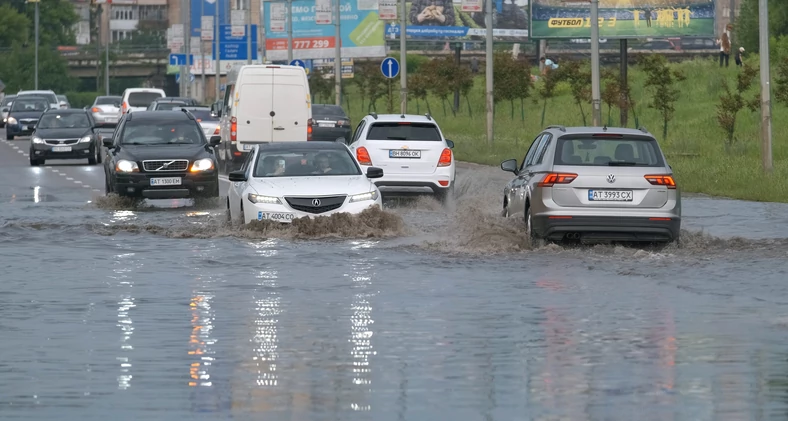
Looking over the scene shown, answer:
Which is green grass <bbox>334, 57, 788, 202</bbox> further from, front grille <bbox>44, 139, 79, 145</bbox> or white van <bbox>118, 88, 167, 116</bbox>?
white van <bbox>118, 88, 167, 116</bbox>

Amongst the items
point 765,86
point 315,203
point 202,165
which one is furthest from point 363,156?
point 765,86

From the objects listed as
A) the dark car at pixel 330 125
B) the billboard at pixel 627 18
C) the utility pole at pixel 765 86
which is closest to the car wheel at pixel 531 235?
the utility pole at pixel 765 86

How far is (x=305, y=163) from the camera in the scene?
22.2 meters

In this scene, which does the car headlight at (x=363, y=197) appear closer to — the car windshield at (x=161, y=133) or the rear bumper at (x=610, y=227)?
the rear bumper at (x=610, y=227)

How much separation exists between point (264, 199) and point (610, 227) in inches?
186

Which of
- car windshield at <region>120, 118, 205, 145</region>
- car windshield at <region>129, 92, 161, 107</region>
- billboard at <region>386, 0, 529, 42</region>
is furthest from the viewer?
billboard at <region>386, 0, 529, 42</region>

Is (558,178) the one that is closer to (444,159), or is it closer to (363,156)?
(444,159)

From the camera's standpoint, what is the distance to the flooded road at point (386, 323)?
930 centimetres

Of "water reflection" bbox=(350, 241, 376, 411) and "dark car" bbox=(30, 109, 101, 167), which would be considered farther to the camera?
"dark car" bbox=(30, 109, 101, 167)

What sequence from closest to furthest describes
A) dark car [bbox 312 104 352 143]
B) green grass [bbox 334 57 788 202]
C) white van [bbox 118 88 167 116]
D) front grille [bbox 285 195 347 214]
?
1. front grille [bbox 285 195 347 214]
2. green grass [bbox 334 57 788 202]
3. dark car [bbox 312 104 352 143]
4. white van [bbox 118 88 167 116]

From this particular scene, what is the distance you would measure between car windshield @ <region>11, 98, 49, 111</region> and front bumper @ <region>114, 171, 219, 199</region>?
46561mm

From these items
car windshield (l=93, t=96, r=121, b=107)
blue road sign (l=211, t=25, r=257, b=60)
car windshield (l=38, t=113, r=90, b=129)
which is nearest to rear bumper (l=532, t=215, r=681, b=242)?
car windshield (l=38, t=113, r=90, b=129)

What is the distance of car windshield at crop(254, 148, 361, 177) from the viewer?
21984 millimetres

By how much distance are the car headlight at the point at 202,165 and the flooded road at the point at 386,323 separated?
417 cm
